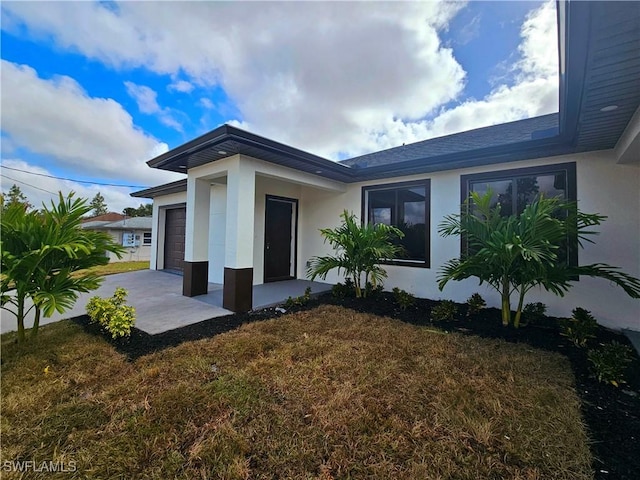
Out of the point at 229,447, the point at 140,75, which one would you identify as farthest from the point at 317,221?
the point at 229,447

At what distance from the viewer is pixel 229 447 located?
1793mm

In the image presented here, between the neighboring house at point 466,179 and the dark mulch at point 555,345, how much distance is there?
2.40ft

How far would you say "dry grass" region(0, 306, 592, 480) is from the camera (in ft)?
5.49

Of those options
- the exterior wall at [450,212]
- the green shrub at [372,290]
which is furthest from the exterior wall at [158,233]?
the green shrub at [372,290]

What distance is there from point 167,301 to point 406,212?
223 inches

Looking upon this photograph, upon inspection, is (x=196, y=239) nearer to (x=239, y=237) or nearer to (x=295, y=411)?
(x=239, y=237)

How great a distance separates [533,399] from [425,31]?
6928 mm

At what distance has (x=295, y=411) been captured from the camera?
2.19 m

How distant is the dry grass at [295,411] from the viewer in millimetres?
1674

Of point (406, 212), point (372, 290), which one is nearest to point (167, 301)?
point (372, 290)

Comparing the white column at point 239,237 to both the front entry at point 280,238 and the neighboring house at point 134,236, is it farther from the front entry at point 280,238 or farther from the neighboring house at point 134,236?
the neighboring house at point 134,236

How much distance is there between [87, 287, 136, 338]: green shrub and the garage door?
5.71 m

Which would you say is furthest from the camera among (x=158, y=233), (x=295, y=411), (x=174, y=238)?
(x=158, y=233)

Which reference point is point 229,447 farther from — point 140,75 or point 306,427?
point 140,75
